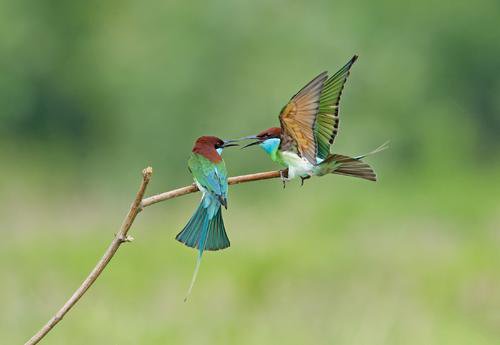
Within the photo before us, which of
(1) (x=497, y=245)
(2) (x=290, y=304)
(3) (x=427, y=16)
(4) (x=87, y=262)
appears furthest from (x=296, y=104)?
(3) (x=427, y=16)

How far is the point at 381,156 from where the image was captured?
38.8ft

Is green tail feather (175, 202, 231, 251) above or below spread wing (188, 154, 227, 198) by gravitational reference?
below

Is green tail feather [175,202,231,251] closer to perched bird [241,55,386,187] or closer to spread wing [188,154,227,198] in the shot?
spread wing [188,154,227,198]

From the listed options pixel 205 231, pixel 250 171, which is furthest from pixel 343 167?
pixel 250 171

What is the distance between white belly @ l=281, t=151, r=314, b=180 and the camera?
1.22m

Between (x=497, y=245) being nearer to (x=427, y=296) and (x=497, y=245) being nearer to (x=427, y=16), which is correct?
(x=427, y=296)

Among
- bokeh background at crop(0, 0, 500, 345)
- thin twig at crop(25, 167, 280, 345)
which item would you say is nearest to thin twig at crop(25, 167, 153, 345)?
thin twig at crop(25, 167, 280, 345)

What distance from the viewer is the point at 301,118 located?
1.28 m

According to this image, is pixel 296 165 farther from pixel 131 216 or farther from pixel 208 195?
pixel 208 195

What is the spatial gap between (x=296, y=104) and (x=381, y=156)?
1067cm

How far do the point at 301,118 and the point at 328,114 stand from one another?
4cm

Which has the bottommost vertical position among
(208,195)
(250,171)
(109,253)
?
(109,253)

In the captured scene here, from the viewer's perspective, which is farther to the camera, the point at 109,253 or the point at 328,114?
the point at 328,114

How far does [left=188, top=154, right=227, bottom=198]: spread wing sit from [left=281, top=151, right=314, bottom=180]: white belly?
0.59 feet
